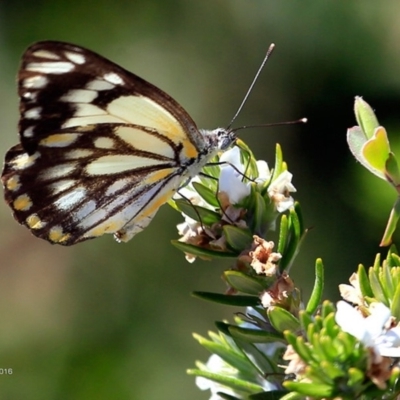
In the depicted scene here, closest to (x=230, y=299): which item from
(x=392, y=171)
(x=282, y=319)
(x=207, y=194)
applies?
(x=282, y=319)

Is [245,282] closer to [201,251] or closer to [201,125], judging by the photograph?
[201,251]

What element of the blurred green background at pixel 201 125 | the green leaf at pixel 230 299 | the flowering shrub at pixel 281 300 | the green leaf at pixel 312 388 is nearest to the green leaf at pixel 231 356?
the flowering shrub at pixel 281 300

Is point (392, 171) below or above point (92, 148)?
below

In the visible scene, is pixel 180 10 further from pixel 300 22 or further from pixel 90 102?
pixel 90 102

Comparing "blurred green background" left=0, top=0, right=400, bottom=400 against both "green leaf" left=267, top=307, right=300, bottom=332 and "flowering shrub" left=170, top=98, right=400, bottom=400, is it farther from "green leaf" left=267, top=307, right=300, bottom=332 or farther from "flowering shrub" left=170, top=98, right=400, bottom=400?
"green leaf" left=267, top=307, right=300, bottom=332

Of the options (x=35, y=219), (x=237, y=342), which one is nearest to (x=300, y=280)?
(x=35, y=219)

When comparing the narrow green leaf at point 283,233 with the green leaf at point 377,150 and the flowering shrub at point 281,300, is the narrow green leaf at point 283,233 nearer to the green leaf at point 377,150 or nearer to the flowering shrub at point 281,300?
the flowering shrub at point 281,300

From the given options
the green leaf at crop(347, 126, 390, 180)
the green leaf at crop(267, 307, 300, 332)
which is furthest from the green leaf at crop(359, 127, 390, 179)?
the green leaf at crop(267, 307, 300, 332)
